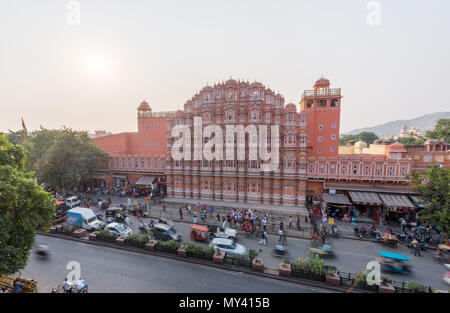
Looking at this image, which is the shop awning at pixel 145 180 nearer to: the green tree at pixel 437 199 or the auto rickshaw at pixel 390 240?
the auto rickshaw at pixel 390 240

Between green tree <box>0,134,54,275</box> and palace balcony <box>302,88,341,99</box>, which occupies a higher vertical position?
palace balcony <box>302,88,341,99</box>

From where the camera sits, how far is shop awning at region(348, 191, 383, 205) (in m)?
24.7

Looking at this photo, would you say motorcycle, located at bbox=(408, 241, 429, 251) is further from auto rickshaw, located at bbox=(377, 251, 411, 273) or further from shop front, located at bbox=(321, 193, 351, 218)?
shop front, located at bbox=(321, 193, 351, 218)

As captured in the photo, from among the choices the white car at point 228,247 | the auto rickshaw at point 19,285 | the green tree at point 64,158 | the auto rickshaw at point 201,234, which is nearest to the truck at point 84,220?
the auto rickshaw at point 19,285

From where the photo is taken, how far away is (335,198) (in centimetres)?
2659

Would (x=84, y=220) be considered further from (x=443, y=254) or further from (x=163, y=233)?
(x=443, y=254)

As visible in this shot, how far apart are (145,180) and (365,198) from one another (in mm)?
33105

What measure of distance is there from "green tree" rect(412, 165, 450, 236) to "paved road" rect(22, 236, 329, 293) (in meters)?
13.6

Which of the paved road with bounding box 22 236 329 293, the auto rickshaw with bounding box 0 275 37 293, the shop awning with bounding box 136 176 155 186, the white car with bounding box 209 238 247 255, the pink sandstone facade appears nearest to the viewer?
the auto rickshaw with bounding box 0 275 37 293

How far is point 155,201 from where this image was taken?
30.8 m

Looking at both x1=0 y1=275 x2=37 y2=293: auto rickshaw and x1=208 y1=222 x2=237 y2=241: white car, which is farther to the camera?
x1=208 y1=222 x2=237 y2=241: white car

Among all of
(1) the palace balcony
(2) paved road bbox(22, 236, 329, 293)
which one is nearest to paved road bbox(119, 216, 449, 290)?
(2) paved road bbox(22, 236, 329, 293)

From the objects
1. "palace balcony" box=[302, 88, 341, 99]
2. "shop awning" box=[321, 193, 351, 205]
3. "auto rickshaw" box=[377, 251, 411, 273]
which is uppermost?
"palace balcony" box=[302, 88, 341, 99]
